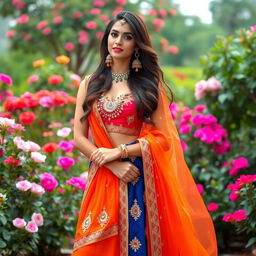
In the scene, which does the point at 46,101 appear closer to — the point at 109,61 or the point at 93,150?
the point at 109,61

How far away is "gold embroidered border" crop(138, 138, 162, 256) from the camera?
2.87m

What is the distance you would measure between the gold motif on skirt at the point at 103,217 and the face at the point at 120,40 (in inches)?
34.3

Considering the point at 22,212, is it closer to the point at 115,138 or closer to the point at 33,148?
the point at 33,148

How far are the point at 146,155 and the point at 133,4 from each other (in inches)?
280

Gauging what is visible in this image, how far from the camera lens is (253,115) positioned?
204 inches

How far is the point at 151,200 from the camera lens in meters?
2.90

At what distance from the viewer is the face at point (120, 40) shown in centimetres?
294

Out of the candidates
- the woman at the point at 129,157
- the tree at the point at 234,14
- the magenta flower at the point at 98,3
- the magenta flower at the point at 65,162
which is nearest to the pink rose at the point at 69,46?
the magenta flower at the point at 98,3

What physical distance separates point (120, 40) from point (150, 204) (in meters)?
0.93

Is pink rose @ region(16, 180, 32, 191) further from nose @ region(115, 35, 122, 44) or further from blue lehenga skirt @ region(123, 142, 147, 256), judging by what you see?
nose @ region(115, 35, 122, 44)

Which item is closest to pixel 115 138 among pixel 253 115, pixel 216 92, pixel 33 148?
pixel 33 148

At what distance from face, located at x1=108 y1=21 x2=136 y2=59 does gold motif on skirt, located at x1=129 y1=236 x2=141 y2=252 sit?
1017 millimetres

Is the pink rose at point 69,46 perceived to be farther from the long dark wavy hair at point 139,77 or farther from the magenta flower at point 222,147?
the long dark wavy hair at point 139,77

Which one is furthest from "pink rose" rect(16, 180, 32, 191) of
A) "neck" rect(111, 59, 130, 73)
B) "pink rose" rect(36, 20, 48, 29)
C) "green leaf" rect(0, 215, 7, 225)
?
"pink rose" rect(36, 20, 48, 29)
